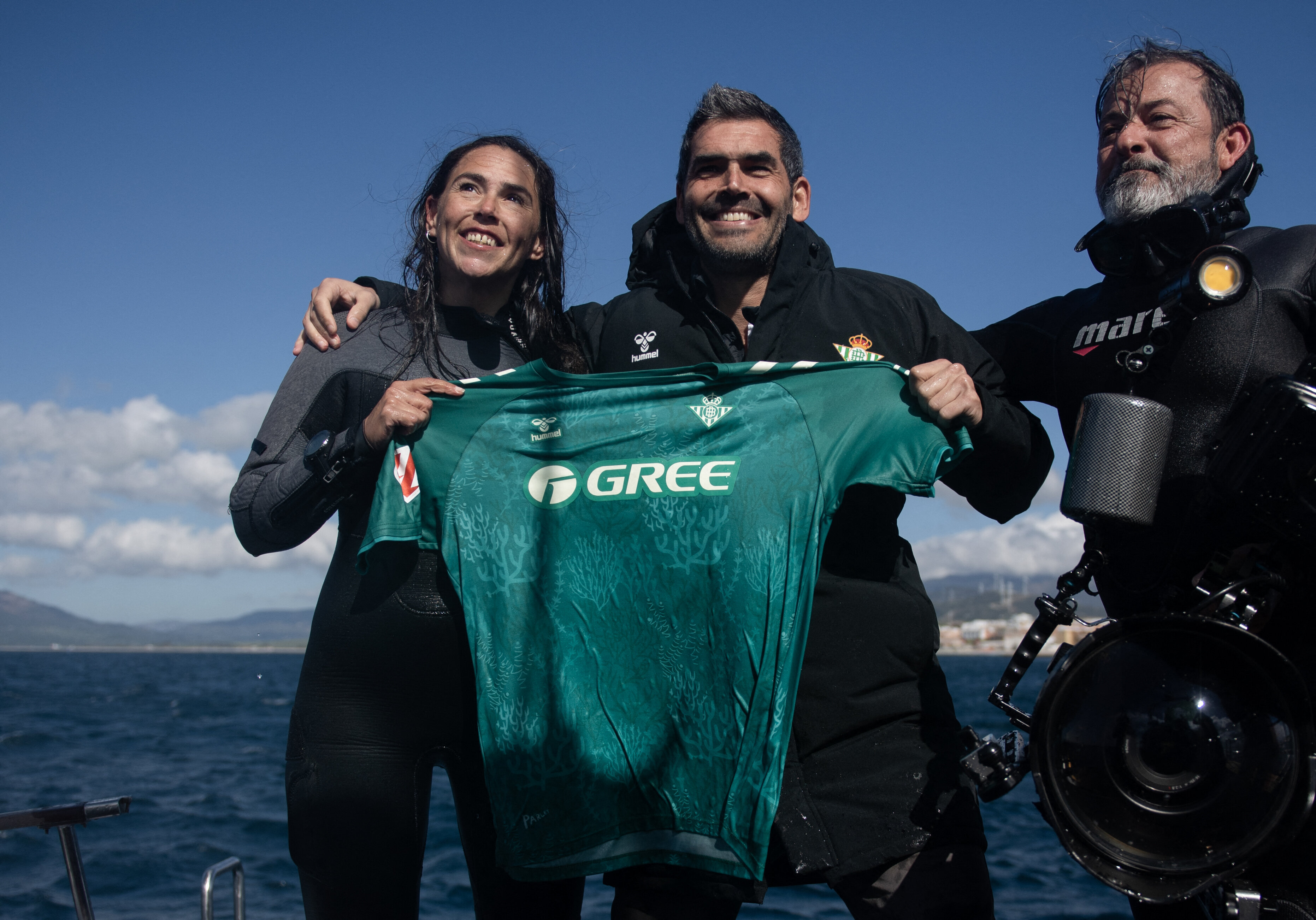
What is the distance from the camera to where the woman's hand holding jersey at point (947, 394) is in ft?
8.86

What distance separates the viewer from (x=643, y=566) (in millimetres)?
2883

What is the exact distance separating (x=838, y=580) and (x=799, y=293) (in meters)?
0.93

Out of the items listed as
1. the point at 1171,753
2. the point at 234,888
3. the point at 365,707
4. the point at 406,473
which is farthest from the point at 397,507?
the point at 1171,753

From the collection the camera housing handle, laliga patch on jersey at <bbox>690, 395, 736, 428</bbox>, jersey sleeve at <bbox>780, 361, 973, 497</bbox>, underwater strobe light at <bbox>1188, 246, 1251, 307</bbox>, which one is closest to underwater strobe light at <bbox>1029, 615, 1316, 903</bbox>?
the camera housing handle

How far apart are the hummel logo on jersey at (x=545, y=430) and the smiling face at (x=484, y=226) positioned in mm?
557

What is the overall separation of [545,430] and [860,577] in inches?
42.0

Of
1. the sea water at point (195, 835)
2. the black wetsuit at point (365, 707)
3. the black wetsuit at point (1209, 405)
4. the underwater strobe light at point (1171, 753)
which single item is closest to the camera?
the underwater strobe light at point (1171, 753)

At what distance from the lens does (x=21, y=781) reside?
21.3m

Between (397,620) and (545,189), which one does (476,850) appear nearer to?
(397,620)

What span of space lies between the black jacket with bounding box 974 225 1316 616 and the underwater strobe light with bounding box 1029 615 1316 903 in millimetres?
347

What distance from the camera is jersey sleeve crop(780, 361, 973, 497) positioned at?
9.03 feet

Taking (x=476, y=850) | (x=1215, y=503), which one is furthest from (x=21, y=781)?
(x=1215, y=503)

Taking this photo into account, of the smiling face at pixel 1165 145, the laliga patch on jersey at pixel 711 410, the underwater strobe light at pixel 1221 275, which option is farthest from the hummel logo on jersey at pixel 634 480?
the smiling face at pixel 1165 145

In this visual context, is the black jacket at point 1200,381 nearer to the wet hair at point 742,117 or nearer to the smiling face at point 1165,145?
the smiling face at point 1165,145
